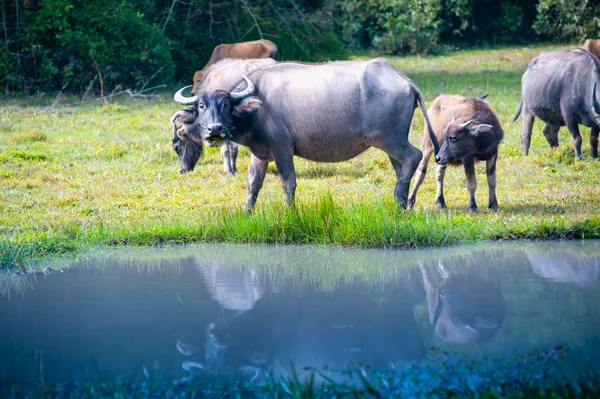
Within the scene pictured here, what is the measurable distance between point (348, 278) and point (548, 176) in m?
5.17

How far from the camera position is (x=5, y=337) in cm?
506

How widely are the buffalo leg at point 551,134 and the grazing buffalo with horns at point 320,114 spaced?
490cm

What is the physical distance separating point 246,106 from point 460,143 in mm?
2231

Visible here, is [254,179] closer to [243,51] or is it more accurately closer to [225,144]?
[225,144]

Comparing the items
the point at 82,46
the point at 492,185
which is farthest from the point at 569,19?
the point at 492,185

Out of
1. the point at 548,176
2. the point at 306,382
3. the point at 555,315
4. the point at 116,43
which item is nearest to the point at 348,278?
the point at 555,315

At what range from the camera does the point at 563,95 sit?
476 inches

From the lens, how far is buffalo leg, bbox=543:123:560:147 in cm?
1269

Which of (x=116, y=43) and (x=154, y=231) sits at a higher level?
(x=154, y=231)

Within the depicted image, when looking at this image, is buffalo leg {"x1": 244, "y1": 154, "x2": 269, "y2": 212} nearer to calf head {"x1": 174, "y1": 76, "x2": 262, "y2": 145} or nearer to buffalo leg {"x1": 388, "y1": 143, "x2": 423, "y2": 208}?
calf head {"x1": 174, "y1": 76, "x2": 262, "y2": 145}

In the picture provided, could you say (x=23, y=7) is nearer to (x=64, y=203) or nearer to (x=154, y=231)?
(x=64, y=203)

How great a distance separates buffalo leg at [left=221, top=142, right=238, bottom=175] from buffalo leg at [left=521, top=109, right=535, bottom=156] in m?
4.10

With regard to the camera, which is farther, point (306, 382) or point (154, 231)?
point (154, 231)

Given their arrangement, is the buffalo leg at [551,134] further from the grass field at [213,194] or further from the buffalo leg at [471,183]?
the buffalo leg at [471,183]
